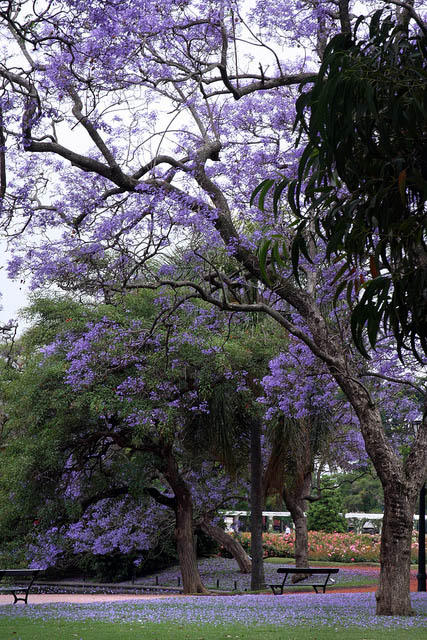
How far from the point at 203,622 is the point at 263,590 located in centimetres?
872

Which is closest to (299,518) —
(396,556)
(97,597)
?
(97,597)

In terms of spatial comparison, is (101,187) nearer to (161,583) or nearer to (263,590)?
(263,590)

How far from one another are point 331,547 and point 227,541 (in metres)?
6.36

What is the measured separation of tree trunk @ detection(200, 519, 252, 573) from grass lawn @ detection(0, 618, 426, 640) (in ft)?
37.0

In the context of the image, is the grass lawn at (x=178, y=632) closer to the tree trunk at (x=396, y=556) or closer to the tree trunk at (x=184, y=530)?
the tree trunk at (x=396, y=556)

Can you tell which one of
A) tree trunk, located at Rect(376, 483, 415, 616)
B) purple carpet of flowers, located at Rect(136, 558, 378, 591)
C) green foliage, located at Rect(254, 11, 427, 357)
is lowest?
purple carpet of flowers, located at Rect(136, 558, 378, 591)

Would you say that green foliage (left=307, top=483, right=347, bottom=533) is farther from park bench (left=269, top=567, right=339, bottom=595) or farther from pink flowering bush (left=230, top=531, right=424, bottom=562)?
park bench (left=269, top=567, right=339, bottom=595)

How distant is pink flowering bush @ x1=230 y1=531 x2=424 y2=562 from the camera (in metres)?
26.2

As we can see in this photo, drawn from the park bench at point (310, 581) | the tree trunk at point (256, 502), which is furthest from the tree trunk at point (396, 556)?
the tree trunk at point (256, 502)

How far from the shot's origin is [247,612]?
1052cm

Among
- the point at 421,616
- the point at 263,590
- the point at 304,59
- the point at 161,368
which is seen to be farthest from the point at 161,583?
→ the point at 304,59

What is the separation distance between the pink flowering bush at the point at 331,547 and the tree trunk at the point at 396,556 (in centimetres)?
1573

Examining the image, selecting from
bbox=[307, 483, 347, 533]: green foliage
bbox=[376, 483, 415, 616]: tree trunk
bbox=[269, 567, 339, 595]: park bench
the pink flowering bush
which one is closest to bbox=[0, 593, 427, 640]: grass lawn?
bbox=[376, 483, 415, 616]: tree trunk

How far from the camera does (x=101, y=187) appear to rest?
463 inches
